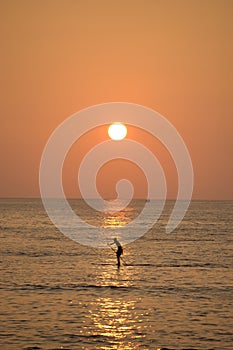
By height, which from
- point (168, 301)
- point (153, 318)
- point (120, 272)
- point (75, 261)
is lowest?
point (153, 318)

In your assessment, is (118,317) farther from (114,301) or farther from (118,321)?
(114,301)

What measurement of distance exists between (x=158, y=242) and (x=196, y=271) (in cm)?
3434

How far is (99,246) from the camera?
83.4 metres

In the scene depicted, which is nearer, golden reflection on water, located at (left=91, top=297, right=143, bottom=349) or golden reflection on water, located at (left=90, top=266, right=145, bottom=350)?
golden reflection on water, located at (left=90, top=266, right=145, bottom=350)

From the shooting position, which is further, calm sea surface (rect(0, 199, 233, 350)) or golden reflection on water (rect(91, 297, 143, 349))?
golden reflection on water (rect(91, 297, 143, 349))

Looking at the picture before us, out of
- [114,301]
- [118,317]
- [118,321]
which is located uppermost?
[114,301]

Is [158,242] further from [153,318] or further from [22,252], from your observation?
[153,318]

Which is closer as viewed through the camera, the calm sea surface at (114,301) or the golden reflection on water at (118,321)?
the calm sea surface at (114,301)

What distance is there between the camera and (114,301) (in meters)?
40.5

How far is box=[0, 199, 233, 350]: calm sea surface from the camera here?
102ft

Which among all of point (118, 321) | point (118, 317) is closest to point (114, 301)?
point (118, 317)

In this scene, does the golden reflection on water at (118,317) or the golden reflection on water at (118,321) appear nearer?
the golden reflection on water at (118,317)

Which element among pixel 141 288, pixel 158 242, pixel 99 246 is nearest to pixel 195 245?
pixel 158 242

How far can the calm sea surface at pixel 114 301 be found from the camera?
31.0m
